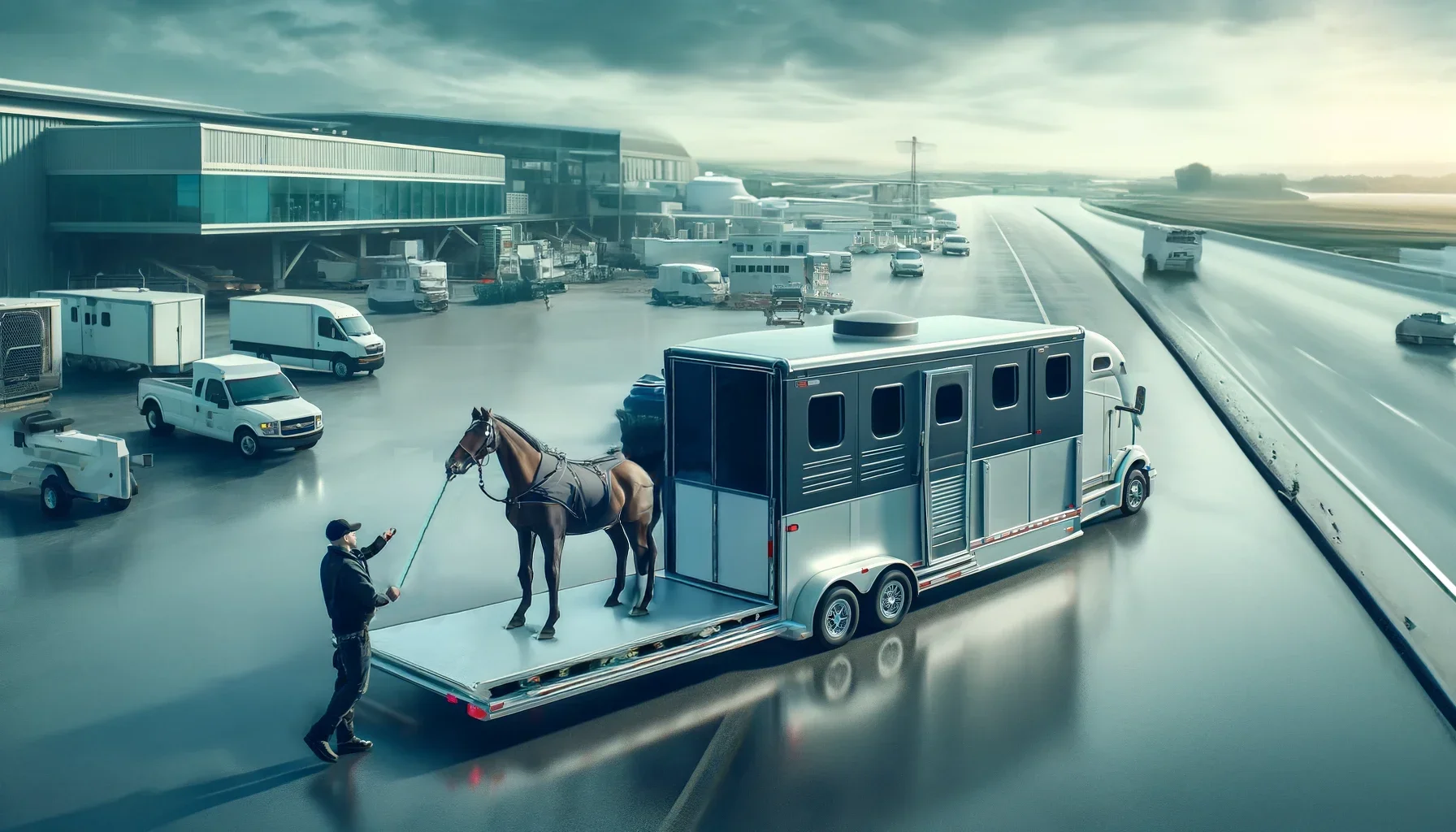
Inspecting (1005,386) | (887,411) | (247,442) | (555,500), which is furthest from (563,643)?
(247,442)

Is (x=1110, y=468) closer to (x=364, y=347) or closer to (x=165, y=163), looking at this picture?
(x=364, y=347)

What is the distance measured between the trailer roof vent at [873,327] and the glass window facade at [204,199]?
49.2 metres

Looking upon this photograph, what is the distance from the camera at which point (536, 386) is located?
36938 millimetres

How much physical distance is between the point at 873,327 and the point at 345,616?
806 cm

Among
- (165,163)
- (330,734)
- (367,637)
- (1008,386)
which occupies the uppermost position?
(165,163)

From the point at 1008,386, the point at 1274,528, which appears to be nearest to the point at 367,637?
the point at 1008,386

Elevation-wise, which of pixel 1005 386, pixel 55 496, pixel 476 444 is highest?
pixel 1005 386

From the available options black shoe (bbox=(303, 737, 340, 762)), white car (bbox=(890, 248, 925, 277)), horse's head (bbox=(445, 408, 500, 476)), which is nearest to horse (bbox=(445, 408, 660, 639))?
horse's head (bbox=(445, 408, 500, 476))

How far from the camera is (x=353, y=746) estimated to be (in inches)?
479

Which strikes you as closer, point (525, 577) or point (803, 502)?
point (525, 577)

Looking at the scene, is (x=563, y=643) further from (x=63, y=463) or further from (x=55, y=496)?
(x=63, y=463)

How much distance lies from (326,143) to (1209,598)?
199 ft

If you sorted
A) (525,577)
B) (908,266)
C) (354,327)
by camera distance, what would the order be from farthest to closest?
(908,266), (354,327), (525,577)

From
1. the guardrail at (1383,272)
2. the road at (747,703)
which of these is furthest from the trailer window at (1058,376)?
the guardrail at (1383,272)
